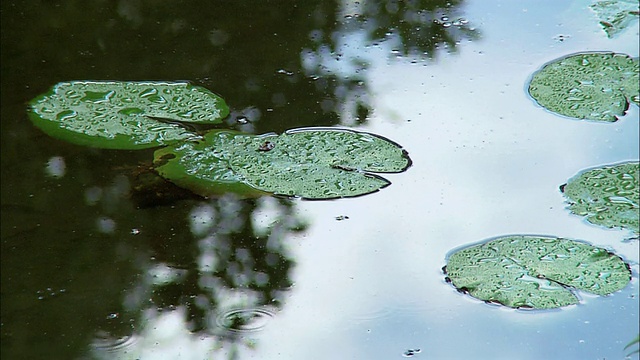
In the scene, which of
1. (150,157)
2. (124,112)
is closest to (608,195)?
(150,157)

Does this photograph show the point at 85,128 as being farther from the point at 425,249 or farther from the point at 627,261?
the point at 627,261

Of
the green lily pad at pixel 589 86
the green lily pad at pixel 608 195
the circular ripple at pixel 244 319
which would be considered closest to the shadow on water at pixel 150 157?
the circular ripple at pixel 244 319

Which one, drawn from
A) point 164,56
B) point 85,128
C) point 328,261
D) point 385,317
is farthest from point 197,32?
point 385,317

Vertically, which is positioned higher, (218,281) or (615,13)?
(615,13)

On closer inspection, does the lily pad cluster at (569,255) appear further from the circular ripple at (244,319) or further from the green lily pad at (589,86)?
the circular ripple at (244,319)

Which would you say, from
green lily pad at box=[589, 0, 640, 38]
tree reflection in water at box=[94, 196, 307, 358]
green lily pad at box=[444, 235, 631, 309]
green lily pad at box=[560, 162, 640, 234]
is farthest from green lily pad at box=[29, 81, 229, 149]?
green lily pad at box=[589, 0, 640, 38]

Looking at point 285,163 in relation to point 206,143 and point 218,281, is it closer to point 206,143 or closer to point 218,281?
point 206,143
